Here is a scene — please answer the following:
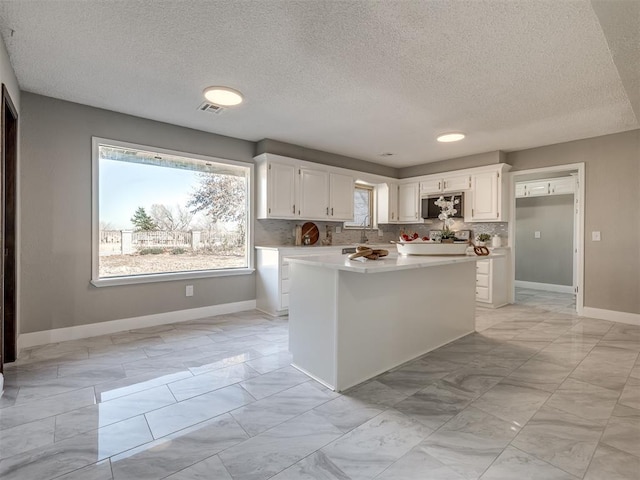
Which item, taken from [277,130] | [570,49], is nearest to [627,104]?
[570,49]

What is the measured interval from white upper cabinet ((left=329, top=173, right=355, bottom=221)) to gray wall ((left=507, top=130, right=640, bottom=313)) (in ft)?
9.99

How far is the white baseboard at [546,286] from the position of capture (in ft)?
20.2

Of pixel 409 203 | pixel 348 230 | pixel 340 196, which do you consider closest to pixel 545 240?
pixel 409 203

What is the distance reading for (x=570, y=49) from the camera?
221 cm

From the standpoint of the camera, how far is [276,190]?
448 centimetres

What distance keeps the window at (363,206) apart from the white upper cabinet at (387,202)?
0.57 feet

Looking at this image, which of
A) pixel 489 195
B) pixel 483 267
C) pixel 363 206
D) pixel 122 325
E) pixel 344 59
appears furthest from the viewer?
pixel 363 206

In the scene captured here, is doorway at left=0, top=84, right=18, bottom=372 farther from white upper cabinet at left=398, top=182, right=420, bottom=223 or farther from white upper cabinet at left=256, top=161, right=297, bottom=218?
white upper cabinet at left=398, top=182, right=420, bottom=223

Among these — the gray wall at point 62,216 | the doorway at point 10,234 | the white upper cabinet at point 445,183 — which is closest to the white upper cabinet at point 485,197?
the white upper cabinet at point 445,183

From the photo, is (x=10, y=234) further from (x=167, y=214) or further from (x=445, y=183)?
(x=445, y=183)

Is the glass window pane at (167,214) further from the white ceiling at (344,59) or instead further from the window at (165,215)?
the white ceiling at (344,59)

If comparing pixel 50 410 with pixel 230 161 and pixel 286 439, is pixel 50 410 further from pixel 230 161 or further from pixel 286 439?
pixel 230 161

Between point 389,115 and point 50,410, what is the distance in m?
3.69

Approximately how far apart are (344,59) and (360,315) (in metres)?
1.88
